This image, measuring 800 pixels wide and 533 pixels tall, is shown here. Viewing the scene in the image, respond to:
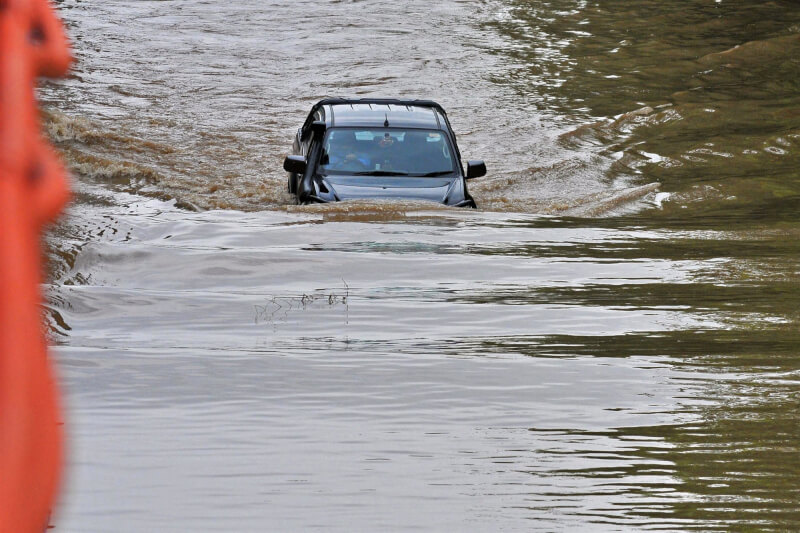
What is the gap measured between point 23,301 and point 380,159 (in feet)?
38.7

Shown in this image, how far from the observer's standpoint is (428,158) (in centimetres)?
1261

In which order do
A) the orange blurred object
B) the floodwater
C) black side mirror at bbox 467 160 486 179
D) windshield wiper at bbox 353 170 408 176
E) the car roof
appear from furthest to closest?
1. the car roof
2. windshield wiper at bbox 353 170 408 176
3. black side mirror at bbox 467 160 486 179
4. the floodwater
5. the orange blurred object

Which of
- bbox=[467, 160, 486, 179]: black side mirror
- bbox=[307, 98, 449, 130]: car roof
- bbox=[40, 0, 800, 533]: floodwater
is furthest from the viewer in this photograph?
bbox=[307, 98, 449, 130]: car roof

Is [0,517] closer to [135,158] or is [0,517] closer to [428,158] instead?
[428,158]

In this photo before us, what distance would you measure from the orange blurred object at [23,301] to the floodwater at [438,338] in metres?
0.25

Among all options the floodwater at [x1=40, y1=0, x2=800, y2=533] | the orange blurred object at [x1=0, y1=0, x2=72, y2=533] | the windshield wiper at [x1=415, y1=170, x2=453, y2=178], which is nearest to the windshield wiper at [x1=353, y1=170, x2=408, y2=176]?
the windshield wiper at [x1=415, y1=170, x2=453, y2=178]

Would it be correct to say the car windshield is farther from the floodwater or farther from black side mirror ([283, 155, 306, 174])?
the floodwater

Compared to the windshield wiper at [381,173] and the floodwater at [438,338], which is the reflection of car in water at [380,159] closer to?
the windshield wiper at [381,173]

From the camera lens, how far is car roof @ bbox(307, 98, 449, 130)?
12.9 m

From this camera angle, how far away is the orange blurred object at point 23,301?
0.69 meters

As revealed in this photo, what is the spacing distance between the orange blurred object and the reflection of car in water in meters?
11.0

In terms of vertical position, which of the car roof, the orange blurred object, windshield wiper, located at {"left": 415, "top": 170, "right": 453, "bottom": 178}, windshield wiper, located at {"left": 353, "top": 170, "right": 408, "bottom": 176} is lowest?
windshield wiper, located at {"left": 415, "top": 170, "right": 453, "bottom": 178}

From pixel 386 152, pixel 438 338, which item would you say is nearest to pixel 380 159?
pixel 386 152

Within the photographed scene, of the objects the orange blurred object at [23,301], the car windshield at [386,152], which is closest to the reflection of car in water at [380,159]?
the car windshield at [386,152]
